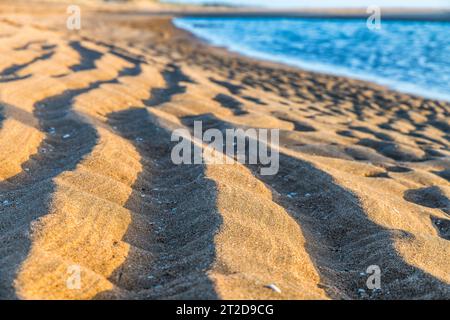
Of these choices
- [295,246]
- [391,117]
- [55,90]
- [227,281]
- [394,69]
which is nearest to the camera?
[227,281]

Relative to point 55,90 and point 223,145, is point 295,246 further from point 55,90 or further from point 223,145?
point 55,90

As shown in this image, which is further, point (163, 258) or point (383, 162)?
point (383, 162)

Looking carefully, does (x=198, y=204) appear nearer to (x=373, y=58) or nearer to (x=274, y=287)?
(x=274, y=287)

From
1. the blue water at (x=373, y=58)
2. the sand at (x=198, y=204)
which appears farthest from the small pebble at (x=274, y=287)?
the blue water at (x=373, y=58)

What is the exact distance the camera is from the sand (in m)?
2.13

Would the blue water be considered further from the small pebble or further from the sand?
the small pebble

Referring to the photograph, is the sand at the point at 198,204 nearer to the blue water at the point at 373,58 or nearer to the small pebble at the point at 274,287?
the small pebble at the point at 274,287

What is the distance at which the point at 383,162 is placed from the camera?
4297mm

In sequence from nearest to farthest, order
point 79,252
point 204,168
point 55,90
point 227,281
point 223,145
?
point 227,281
point 79,252
point 204,168
point 223,145
point 55,90

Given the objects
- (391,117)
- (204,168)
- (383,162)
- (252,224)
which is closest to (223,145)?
(204,168)

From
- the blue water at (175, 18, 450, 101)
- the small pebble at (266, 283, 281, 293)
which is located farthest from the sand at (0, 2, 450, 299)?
the blue water at (175, 18, 450, 101)

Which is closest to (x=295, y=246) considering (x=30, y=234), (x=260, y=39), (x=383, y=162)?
(x=30, y=234)

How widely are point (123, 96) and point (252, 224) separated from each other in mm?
3172

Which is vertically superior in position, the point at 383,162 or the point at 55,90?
the point at 55,90
